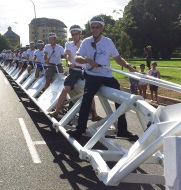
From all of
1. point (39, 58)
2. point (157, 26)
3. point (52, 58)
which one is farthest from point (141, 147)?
point (157, 26)

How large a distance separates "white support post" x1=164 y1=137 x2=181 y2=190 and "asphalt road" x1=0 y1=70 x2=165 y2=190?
1.91m

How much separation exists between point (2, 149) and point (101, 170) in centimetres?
326

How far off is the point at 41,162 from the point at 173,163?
3369mm

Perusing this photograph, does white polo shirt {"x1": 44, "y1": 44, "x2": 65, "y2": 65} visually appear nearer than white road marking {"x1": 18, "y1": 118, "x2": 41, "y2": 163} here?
No

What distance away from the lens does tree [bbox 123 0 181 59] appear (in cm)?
6469

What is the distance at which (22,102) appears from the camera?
1274cm

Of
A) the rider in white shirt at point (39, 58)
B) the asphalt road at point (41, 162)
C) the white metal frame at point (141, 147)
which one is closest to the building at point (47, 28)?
the rider in white shirt at point (39, 58)

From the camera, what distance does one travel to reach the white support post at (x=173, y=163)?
2750 mm

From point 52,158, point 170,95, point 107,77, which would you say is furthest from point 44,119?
point 170,95

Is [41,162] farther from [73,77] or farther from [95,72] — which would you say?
[73,77]

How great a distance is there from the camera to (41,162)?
5.82 meters

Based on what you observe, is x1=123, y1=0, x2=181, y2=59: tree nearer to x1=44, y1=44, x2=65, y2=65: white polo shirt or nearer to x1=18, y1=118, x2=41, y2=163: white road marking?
x1=44, y1=44, x2=65, y2=65: white polo shirt

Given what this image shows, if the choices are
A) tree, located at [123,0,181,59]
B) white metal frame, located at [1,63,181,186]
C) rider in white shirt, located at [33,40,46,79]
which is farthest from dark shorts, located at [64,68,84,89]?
tree, located at [123,0,181,59]

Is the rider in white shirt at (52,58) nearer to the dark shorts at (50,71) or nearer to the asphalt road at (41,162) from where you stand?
the dark shorts at (50,71)
